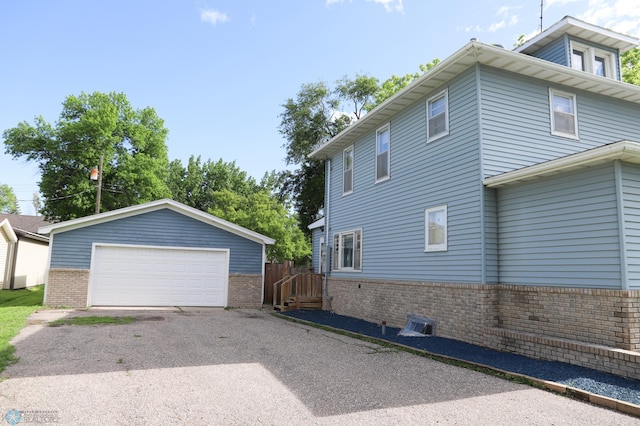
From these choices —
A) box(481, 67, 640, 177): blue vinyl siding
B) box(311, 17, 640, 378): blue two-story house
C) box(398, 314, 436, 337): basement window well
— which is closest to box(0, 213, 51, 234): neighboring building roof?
box(311, 17, 640, 378): blue two-story house

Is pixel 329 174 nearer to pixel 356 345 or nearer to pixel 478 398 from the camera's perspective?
pixel 356 345

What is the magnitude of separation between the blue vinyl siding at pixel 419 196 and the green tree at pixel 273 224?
1537cm

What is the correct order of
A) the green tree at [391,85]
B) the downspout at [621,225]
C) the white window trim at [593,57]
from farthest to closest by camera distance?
the green tree at [391,85], the white window trim at [593,57], the downspout at [621,225]

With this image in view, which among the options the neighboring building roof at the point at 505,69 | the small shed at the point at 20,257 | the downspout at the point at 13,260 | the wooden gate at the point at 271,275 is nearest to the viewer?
the neighboring building roof at the point at 505,69

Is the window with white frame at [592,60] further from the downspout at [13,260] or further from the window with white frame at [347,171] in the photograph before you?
the downspout at [13,260]

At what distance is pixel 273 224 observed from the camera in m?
29.6

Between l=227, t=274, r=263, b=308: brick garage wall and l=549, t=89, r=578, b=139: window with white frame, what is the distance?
11445 mm

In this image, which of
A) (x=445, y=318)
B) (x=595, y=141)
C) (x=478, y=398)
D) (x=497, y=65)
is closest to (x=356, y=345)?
(x=445, y=318)

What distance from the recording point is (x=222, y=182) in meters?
44.7

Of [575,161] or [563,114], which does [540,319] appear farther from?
[563,114]

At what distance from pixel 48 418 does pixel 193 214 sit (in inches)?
479

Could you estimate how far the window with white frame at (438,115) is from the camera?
10.2 metres

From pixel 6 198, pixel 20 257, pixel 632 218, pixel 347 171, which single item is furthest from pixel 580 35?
pixel 6 198

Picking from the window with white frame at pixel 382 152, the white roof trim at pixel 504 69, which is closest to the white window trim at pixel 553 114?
the white roof trim at pixel 504 69
